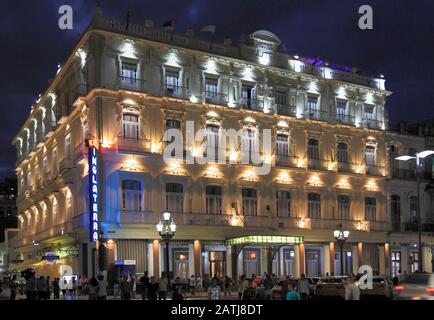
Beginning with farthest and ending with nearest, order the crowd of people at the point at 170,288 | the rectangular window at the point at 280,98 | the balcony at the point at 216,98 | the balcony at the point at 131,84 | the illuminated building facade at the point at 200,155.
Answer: the rectangular window at the point at 280,98, the balcony at the point at 216,98, the balcony at the point at 131,84, the illuminated building facade at the point at 200,155, the crowd of people at the point at 170,288

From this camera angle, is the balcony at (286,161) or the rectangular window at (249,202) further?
the balcony at (286,161)

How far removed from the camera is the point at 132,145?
4066 centimetres

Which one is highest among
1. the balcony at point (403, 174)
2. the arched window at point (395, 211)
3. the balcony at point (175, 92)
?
the balcony at point (175, 92)

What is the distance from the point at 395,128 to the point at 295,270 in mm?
17250

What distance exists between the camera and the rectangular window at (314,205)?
48.6 metres

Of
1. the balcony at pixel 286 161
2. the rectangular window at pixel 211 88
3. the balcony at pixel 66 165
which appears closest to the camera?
the balcony at pixel 66 165

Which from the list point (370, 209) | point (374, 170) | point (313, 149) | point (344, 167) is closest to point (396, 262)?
point (370, 209)

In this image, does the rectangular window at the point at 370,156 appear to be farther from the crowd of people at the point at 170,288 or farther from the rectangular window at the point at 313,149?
the crowd of people at the point at 170,288

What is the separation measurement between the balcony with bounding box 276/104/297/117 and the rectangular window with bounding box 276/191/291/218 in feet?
18.3

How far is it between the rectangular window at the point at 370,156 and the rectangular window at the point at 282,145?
8.02 meters

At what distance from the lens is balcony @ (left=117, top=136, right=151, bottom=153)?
40.2 metres

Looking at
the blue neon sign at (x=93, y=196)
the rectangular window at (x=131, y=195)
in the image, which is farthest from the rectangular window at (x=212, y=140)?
the blue neon sign at (x=93, y=196)

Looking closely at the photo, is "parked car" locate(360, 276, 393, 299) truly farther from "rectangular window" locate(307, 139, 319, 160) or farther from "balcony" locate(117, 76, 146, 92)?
"rectangular window" locate(307, 139, 319, 160)

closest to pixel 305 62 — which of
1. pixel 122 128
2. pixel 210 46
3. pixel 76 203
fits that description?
pixel 210 46
